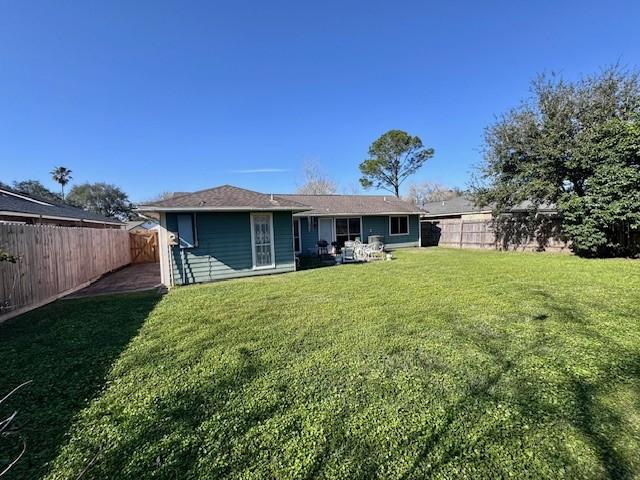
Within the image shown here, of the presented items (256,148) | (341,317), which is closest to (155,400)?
(341,317)

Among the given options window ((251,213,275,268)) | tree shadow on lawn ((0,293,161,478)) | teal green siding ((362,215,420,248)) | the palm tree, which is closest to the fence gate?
window ((251,213,275,268))

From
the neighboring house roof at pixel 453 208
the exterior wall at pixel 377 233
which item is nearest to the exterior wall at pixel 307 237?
the exterior wall at pixel 377 233

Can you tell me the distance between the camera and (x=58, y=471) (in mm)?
2135

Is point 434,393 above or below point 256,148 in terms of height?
below

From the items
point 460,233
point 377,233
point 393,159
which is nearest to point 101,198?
point 393,159

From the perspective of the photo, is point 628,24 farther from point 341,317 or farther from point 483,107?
point 341,317

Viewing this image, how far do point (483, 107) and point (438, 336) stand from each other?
1685 cm

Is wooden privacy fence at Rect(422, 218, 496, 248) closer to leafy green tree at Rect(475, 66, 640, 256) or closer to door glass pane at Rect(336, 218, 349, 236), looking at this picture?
leafy green tree at Rect(475, 66, 640, 256)

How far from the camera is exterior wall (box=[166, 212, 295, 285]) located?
9375 millimetres

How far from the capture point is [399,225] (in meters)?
19.2

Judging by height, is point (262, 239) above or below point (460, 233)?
above

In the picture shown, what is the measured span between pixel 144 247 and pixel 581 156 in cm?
2177

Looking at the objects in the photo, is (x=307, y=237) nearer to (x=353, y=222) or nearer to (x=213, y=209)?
(x=353, y=222)

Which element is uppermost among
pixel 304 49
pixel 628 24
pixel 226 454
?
pixel 304 49
